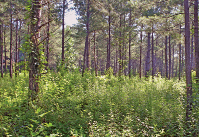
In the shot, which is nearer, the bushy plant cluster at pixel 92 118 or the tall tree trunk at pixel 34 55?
the bushy plant cluster at pixel 92 118

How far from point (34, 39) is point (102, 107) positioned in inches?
135

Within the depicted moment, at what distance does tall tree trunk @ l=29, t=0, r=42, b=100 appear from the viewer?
475 cm

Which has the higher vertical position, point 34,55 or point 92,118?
point 34,55

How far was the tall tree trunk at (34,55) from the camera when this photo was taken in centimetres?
475

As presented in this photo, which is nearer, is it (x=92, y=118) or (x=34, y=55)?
(x=92, y=118)

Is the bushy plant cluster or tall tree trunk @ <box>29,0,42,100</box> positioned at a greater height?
tall tree trunk @ <box>29,0,42,100</box>

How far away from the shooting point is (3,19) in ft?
46.6

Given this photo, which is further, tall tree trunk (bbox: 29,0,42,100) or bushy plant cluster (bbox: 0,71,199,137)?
tall tree trunk (bbox: 29,0,42,100)

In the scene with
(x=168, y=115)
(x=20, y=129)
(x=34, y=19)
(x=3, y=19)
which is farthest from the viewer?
(x=3, y=19)

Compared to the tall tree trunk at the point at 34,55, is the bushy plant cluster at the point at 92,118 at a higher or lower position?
lower

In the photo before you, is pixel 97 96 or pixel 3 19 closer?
pixel 97 96

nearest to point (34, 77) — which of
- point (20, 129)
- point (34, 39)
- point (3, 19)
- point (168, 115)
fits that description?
point (34, 39)

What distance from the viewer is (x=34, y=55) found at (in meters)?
4.77

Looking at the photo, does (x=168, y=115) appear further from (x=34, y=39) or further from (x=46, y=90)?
(x=34, y=39)
